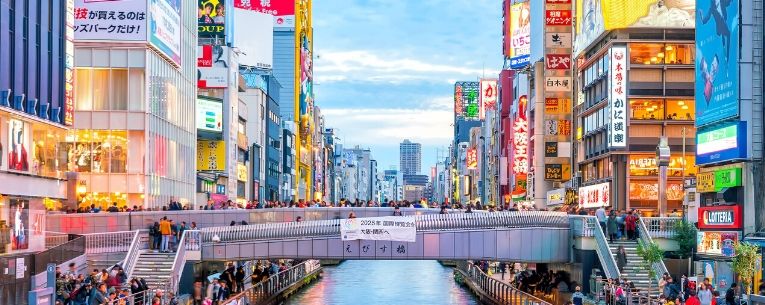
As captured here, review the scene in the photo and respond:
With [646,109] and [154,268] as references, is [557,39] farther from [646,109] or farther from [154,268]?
[154,268]

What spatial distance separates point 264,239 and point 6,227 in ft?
50.8

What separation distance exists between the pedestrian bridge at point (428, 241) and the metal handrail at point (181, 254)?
2.49ft

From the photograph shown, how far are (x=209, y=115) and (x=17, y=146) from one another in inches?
2176

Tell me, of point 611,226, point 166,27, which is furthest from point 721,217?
point 166,27

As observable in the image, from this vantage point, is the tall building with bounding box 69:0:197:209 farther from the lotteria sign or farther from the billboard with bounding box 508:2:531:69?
the billboard with bounding box 508:2:531:69

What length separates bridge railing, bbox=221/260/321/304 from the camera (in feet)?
190

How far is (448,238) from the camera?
2279 inches

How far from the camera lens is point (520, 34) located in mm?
133625

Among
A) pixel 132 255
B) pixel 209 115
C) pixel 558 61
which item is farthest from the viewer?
pixel 558 61

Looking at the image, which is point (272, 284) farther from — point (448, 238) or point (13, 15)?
point (13, 15)

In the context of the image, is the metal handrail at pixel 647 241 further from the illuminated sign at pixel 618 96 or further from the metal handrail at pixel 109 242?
the illuminated sign at pixel 618 96

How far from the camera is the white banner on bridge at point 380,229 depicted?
57.1 meters

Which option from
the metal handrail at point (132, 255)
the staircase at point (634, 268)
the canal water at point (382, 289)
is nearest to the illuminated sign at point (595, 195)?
the canal water at point (382, 289)

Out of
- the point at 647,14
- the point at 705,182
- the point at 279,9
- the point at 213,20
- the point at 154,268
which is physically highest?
the point at 279,9
